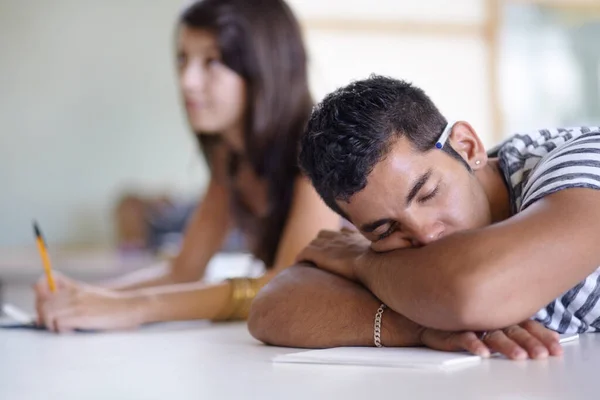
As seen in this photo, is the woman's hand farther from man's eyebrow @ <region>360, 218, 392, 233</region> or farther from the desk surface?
man's eyebrow @ <region>360, 218, 392, 233</region>

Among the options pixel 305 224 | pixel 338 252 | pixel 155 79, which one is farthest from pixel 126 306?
pixel 155 79

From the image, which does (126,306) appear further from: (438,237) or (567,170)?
(567,170)

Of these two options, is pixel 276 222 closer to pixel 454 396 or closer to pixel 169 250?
pixel 454 396

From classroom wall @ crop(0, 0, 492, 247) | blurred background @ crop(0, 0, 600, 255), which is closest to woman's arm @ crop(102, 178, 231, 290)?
blurred background @ crop(0, 0, 600, 255)

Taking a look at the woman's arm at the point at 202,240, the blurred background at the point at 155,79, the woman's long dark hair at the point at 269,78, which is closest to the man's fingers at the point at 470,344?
the woman's long dark hair at the point at 269,78

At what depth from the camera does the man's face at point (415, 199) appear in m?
1.07

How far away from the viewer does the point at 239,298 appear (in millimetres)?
1623

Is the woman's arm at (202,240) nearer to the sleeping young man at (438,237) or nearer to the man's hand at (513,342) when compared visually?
the sleeping young man at (438,237)

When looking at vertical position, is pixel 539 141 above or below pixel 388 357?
above

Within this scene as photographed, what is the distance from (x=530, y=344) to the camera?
961mm

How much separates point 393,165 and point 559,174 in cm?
20

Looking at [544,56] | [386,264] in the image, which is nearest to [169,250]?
[544,56]

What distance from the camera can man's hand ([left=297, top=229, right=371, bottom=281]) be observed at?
1249 millimetres

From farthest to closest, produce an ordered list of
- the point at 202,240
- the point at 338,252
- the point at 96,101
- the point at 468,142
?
the point at 96,101, the point at 202,240, the point at 338,252, the point at 468,142
